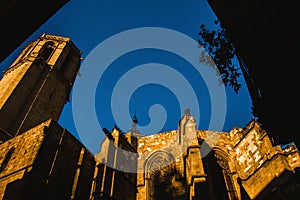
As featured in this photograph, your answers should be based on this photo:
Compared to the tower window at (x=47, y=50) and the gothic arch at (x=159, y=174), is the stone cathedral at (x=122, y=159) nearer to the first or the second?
the gothic arch at (x=159, y=174)

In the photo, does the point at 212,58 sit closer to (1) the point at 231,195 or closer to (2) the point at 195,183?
(2) the point at 195,183

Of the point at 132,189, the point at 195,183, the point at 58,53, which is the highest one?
the point at 58,53

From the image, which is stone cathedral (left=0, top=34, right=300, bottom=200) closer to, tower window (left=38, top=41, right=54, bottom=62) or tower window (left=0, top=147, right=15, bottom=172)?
tower window (left=0, top=147, right=15, bottom=172)

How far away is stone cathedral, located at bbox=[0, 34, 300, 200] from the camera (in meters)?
9.13

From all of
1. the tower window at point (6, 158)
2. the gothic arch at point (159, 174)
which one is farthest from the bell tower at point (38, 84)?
the gothic arch at point (159, 174)

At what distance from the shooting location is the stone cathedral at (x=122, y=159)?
9133 mm

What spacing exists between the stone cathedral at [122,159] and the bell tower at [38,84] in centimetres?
7

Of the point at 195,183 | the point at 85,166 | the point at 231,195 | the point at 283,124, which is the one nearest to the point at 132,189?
the point at 85,166

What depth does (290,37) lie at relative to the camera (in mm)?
2410

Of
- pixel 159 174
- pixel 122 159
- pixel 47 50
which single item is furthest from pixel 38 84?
pixel 159 174

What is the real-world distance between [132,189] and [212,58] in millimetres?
9114

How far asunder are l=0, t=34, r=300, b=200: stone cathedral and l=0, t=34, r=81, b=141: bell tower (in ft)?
0.23

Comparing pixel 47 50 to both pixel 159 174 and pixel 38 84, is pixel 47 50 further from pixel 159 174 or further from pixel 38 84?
pixel 159 174

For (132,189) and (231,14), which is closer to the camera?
(231,14)
